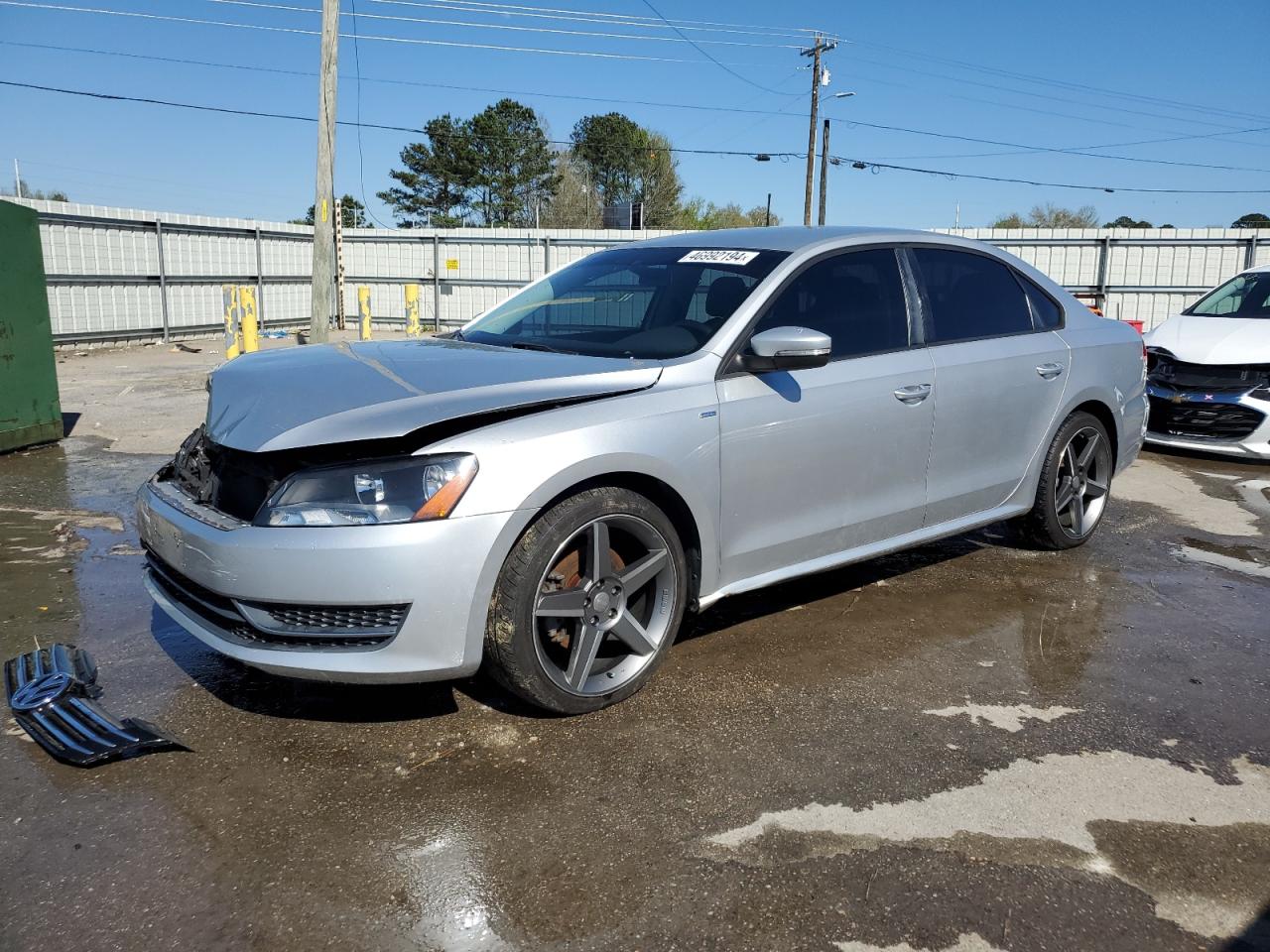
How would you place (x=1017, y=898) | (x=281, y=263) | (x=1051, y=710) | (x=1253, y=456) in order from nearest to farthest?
(x=1017, y=898) < (x=1051, y=710) < (x=1253, y=456) < (x=281, y=263)

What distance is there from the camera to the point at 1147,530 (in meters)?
5.95

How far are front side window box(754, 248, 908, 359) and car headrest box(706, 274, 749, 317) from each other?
0.13m

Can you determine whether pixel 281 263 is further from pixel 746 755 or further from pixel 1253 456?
pixel 746 755

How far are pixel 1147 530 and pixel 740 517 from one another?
3610 mm

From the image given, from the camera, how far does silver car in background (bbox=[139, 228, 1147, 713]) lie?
285cm

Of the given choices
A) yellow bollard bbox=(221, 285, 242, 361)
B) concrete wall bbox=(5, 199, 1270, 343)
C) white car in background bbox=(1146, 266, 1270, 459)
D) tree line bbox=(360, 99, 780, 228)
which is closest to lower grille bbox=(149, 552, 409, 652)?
white car in background bbox=(1146, 266, 1270, 459)

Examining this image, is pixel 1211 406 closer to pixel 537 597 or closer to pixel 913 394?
pixel 913 394

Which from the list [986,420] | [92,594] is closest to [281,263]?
[92,594]

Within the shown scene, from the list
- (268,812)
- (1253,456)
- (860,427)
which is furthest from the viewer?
(1253,456)

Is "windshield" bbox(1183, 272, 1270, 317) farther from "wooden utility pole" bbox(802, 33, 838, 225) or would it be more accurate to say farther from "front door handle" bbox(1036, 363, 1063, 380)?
"wooden utility pole" bbox(802, 33, 838, 225)

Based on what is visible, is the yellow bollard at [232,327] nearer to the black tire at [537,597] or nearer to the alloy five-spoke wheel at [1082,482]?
the alloy five-spoke wheel at [1082,482]

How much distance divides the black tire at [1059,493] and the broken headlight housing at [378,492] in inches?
132

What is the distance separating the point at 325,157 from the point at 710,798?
13960mm

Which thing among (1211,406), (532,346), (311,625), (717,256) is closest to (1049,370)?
(717,256)
